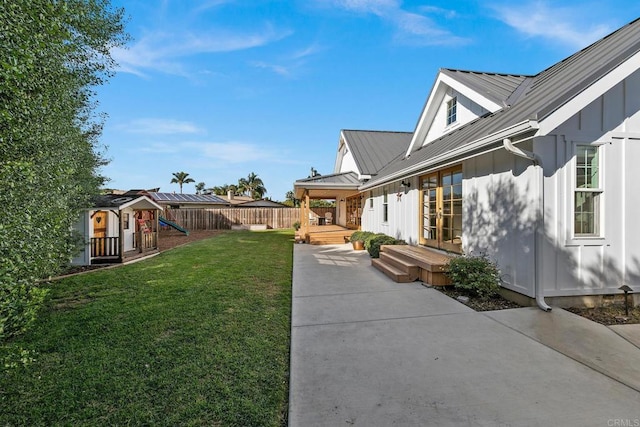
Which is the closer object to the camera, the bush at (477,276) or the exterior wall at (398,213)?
the bush at (477,276)

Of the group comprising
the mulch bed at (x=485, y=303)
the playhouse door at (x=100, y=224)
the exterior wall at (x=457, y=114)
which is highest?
the exterior wall at (x=457, y=114)

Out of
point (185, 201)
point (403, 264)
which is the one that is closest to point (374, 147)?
point (403, 264)

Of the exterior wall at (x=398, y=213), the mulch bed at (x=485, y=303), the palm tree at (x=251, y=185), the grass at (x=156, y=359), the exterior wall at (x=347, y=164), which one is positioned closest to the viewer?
the grass at (x=156, y=359)

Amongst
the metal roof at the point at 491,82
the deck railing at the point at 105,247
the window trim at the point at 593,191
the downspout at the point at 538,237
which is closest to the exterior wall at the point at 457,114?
the metal roof at the point at 491,82

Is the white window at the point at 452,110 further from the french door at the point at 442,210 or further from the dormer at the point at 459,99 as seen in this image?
the french door at the point at 442,210

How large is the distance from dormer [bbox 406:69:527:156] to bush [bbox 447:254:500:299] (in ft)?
11.5

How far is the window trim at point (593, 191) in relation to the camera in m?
4.66

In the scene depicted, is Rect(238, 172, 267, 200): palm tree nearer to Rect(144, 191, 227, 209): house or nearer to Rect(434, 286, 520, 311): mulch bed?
Rect(144, 191, 227, 209): house

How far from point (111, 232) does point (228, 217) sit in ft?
46.9

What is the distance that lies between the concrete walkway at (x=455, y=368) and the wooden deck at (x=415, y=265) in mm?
1144

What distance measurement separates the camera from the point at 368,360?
3184mm

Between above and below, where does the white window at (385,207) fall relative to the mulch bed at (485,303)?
above

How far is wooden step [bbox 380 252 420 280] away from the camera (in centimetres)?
668

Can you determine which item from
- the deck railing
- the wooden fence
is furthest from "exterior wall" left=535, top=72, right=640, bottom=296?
Result: the wooden fence
